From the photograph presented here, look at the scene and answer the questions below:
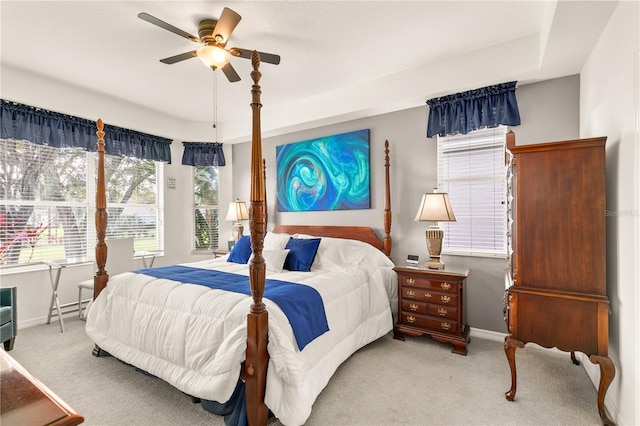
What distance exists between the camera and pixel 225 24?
2.18 meters

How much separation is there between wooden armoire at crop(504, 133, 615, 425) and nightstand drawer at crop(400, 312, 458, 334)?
0.75m

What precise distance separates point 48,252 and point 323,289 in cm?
351

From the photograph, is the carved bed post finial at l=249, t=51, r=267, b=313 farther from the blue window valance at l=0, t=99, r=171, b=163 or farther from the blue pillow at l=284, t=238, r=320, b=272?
the blue window valance at l=0, t=99, r=171, b=163

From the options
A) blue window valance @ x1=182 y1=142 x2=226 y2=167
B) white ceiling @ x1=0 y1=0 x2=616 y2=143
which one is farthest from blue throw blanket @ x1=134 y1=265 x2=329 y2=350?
blue window valance @ x1=182 y1=142 x2=226 y2=167

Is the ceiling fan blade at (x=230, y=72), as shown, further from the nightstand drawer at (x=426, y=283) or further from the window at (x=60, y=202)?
the window at (x=60, y=202)

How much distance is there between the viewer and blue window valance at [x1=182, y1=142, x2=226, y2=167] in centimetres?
506

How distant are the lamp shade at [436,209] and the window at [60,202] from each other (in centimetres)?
402

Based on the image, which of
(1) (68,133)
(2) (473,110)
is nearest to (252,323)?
(2) (473,110)

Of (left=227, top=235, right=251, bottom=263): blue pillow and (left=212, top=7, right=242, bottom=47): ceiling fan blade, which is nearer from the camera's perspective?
(left=212, top=7, right=242, bottom=47): ceiling fan blade

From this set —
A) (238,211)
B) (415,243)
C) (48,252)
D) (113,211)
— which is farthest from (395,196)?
(48,252)

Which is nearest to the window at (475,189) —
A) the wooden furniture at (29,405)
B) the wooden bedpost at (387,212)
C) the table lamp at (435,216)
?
the table lamp at (435,216)

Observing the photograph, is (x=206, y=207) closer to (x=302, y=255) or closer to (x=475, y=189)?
(x=302, y=255)

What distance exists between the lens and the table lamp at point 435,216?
2996 mm

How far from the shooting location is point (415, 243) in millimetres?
3494
